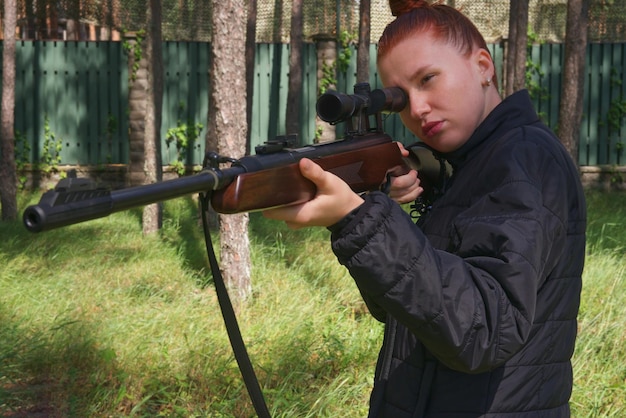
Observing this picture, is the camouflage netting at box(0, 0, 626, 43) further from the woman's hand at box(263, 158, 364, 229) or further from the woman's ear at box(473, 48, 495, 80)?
the woman's hand at box(263, 158, 364, 229)

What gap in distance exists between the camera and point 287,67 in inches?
560

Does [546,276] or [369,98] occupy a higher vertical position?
[369,98]

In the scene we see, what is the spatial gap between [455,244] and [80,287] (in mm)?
5072

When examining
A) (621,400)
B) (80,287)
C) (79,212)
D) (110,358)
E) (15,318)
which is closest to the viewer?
(79,212)

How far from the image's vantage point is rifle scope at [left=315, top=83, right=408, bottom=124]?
1.89m

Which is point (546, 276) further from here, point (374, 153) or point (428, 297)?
point (374, 153)

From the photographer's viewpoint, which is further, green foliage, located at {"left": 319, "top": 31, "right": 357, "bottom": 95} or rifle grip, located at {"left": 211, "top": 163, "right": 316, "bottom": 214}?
green foliage, located at {"left": 319, "top": 31, "right": 357, "bottom": 95}

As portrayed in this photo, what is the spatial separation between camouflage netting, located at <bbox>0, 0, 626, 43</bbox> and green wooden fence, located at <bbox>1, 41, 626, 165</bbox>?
336mm

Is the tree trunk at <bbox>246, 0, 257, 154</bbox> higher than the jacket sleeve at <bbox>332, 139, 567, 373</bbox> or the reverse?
higher

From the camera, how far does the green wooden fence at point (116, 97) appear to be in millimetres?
13742

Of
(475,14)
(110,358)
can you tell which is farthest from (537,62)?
(110,358)

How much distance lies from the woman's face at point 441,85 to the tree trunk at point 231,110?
438cm

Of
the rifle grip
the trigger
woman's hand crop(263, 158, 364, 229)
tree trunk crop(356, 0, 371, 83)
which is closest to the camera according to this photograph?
woman's hand crop(263, 158, 364, 229)

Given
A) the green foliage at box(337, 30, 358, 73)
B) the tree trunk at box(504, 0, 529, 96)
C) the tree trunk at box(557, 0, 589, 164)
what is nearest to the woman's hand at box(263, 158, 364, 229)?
the tree trunk at box(557, 0, 589, 164)
